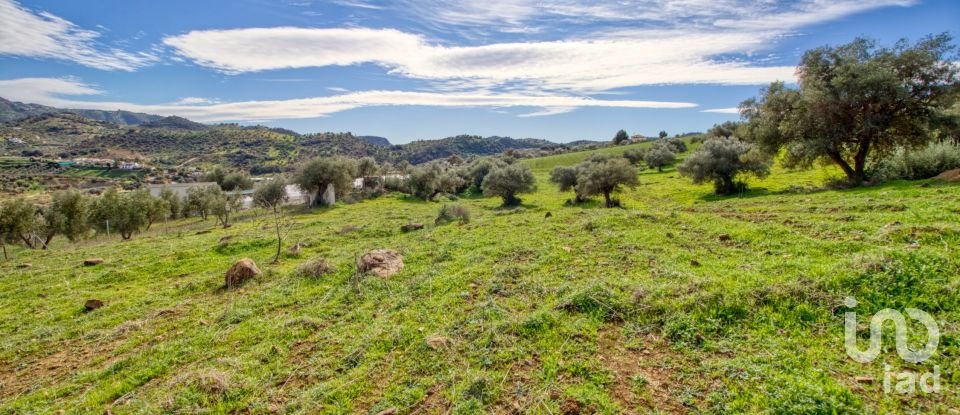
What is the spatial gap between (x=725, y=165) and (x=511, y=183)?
21.9 m

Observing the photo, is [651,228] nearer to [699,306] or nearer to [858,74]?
[699,306]

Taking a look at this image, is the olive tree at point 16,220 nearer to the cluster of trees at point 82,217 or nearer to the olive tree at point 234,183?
the cluster of trees at point 82,217

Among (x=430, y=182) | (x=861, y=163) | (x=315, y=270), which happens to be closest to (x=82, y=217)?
(x=315, y=270)

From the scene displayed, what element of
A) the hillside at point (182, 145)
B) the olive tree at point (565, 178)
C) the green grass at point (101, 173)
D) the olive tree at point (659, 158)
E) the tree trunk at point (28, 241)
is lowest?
the tree trunk at point (28, 241)

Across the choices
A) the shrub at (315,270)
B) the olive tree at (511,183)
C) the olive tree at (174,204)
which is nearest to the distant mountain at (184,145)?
the olive tree at (174,204)

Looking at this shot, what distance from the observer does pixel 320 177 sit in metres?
54.3

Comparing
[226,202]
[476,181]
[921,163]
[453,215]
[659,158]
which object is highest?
[659,158]

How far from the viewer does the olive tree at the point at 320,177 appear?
177ft

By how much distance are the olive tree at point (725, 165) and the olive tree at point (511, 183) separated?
18.1 meters

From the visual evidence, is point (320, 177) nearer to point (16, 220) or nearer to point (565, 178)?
point (16, 220)

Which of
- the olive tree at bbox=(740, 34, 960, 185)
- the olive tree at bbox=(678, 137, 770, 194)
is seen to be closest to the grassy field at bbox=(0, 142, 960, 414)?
the olive tree at bbox=(740, 34, 960, 185)

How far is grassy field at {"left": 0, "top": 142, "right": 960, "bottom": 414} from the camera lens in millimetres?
4766

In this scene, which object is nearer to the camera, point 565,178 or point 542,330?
point 542,330

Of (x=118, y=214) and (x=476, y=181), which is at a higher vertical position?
(x=476, y=181)
